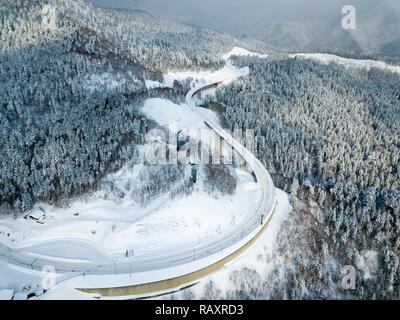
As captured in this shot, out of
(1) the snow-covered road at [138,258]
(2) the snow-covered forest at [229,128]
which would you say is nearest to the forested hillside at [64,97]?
(2) the snow-covered forest at [229,128]

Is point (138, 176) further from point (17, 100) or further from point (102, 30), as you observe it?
point (102, 30)

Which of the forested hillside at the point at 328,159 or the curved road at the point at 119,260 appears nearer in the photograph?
the curved road at the point at 119,260

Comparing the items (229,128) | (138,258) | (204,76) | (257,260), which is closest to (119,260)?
(138,258)

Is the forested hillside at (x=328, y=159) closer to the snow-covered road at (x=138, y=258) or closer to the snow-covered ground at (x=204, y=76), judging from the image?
the snow-covered ground at (x=204, y=76)

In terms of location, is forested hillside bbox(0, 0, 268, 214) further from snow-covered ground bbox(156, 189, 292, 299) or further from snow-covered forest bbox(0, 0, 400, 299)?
snow-covered ground bbox(156, 189, 292, 299)

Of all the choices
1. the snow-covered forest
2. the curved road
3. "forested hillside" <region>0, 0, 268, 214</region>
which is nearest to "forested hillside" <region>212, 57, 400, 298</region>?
the snow-covered forest

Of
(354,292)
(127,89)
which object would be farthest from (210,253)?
(127,89)
